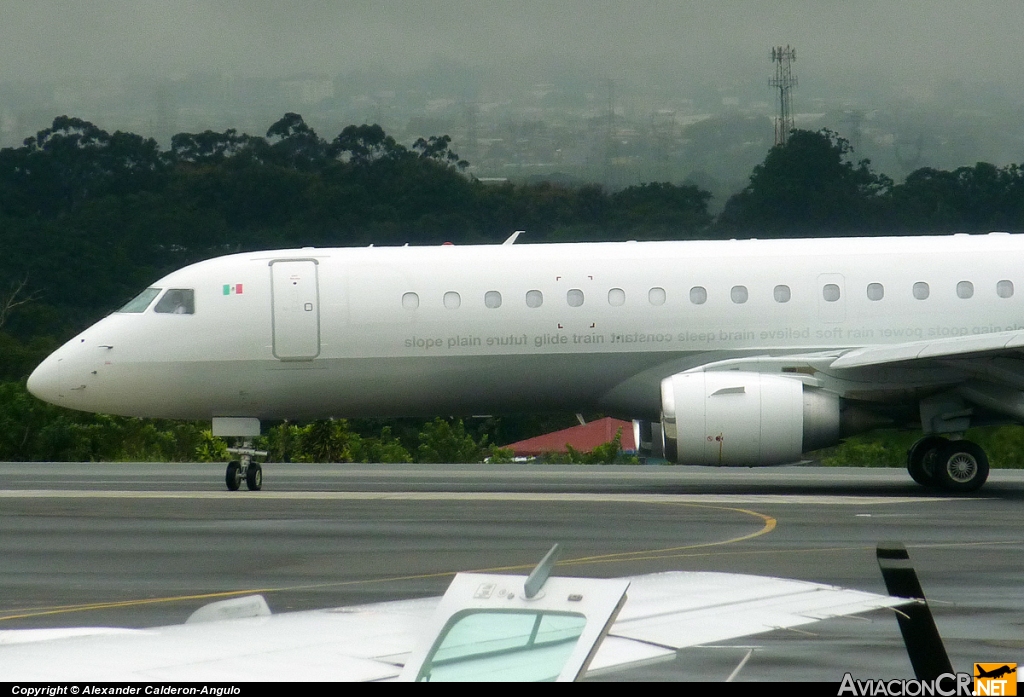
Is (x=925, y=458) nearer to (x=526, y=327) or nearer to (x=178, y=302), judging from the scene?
(x=526, y=327)

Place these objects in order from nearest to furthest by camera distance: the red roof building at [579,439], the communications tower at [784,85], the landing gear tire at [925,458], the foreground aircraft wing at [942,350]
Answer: the foreground aircraft wing at [942,350] → the landing gear tire at [925,458] → the red roof building at [579,439] → the communications tower at [784,85]

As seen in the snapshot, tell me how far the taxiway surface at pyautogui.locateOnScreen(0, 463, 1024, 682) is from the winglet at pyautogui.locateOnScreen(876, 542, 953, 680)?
0.09 m

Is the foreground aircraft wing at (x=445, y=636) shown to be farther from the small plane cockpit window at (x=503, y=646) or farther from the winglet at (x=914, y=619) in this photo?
the winglet at (x=914, y=619)

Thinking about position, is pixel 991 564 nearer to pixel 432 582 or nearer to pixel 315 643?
pixel 432 582

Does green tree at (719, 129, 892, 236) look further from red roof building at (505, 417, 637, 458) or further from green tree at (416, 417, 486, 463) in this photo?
green tree at (416, 417, 486, 463)

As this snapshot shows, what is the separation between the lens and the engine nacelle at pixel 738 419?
18938 millimetres

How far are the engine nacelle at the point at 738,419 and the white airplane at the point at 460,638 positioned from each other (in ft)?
42.1

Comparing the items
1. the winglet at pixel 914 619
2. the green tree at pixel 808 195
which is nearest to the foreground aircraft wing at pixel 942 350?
the winglet at pixel 914 619

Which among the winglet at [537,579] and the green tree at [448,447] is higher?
the winglet at [537,579]

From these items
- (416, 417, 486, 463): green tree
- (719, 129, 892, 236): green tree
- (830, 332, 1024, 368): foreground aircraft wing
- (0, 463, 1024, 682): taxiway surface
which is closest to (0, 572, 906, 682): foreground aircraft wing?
(0, 463, 1024, 682): taxiway surface

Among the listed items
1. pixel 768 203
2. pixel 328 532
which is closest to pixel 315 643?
pixel 328 532

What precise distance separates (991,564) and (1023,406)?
777cm

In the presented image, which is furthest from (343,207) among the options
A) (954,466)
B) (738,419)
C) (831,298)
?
(738,419)

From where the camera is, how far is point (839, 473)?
25469mm
